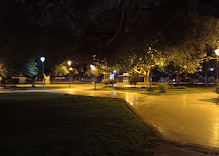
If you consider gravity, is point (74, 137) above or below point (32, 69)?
below

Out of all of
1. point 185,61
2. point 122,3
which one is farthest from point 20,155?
point 185,61

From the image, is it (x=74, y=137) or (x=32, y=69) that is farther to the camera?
(x=32, y=69)

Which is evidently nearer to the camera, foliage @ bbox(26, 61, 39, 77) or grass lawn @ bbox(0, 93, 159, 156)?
grass lawn @ bbox(0, 93, 159, 156)

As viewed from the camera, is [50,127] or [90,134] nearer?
[90,134]

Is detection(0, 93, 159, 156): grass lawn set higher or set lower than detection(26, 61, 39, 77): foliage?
lower

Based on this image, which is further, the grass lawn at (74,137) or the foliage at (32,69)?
the foliage at (32,69)

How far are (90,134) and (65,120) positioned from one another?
237cm

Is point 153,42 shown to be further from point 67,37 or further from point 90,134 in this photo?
point 90,134

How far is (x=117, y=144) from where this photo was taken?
5539mm

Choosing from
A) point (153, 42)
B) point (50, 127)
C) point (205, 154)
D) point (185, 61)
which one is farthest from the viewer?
point (185, 61)

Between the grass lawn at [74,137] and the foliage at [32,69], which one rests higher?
the foliage at [32,69]

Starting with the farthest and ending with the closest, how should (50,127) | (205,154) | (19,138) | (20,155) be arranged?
(50,127), (19,138), (205,154), (20,155)

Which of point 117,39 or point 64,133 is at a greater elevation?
point 117,39

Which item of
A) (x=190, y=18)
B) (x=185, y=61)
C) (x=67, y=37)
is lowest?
(x=185, y=61)
